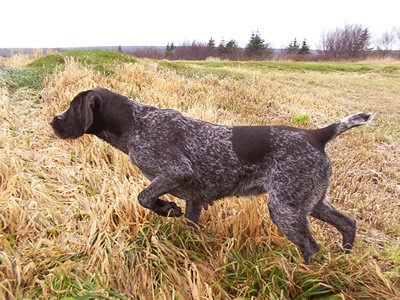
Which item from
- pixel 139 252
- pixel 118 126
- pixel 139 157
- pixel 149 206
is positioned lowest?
pixel 139 252

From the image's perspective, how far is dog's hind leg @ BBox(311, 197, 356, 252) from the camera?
3398 millimetres

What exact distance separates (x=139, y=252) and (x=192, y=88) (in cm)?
717

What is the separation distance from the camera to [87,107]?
3.27 m

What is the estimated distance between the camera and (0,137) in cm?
539

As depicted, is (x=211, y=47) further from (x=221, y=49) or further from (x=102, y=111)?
(x=102, y=111)

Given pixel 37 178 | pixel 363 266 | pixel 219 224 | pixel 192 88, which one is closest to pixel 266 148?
pixel 219 224

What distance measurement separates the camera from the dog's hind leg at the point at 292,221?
9.81 ft

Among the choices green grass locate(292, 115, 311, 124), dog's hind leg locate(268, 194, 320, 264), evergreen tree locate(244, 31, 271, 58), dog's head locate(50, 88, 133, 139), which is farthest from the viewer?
evergreen tree locate(244, 31, 271, 58)

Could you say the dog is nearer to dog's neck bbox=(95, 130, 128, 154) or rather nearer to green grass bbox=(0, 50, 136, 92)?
dog's neck bbox=(95, 130, 128, 154)

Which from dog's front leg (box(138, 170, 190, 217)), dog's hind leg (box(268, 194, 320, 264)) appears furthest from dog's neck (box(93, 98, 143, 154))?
dog's hind leg (box(268, 194, 320, 264))

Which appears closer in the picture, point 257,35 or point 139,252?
point 139,252

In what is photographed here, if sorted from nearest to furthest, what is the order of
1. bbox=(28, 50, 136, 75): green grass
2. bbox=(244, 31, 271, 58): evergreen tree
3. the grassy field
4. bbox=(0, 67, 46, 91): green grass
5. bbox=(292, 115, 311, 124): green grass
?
the grassy field < bbox=(0, 67, 46, 91): green grass < bbox=(292, 115, 311, 124): green grass < bbox=(28, 50, 136, 75): green grass < bbox=(244, 31, 271, 58): evergreen tree

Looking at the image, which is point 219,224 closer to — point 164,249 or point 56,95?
point 164,249

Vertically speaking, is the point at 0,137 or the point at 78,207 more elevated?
the point at 0,137
